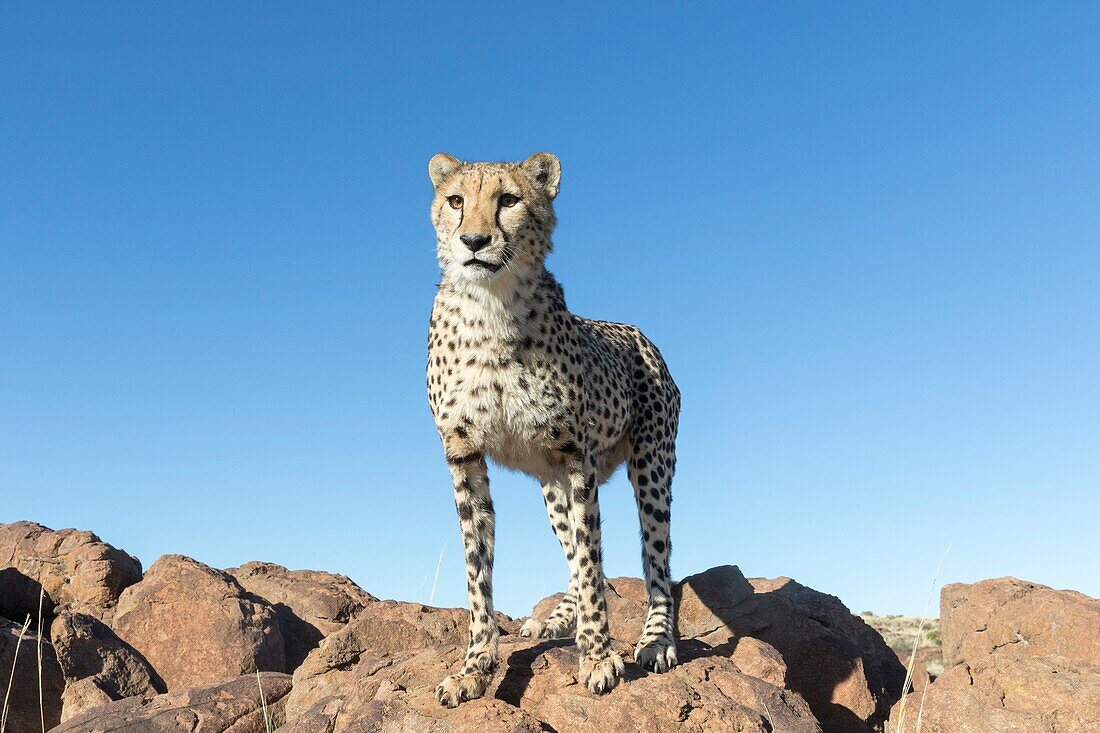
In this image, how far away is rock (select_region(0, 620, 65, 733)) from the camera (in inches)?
326

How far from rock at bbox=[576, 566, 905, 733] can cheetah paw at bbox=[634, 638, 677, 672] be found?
1.98 meters

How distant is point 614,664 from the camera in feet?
18.4

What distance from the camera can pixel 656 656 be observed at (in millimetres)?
6062

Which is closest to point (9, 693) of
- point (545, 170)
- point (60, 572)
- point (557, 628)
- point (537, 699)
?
point (60, 572)

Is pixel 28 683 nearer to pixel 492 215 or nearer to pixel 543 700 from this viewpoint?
pixel 543 700

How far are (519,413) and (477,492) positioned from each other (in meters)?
0.52

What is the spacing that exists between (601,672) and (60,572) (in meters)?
7.44

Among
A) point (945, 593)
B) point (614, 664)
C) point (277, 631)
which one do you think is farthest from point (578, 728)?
point (945, 593)

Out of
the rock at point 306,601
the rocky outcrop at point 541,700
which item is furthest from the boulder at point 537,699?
the rock at point 306,601

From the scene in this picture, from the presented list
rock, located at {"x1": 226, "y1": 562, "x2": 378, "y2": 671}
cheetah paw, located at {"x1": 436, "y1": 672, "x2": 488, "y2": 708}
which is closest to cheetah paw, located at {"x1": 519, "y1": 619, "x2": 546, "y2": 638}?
cheetah paw, located at {"x1": 436, "y1": 672, "x2": 488, "y2": 708}

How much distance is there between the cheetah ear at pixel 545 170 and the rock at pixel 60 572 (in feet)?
22.0

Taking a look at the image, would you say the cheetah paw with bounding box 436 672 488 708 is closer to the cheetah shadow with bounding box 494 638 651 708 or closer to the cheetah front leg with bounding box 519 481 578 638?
the cheetah shadow with bounding box 494 638 651 708

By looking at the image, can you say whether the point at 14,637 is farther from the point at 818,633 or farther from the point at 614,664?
the point at 818,633

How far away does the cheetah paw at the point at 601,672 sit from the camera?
549cm
